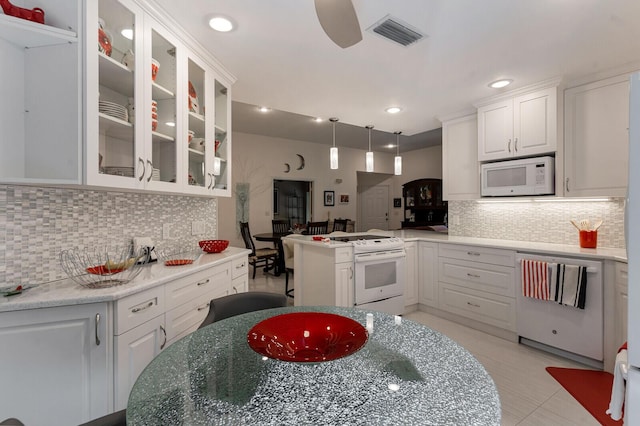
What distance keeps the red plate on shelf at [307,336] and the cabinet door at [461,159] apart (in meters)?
2.92

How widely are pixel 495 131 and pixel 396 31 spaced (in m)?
1.83

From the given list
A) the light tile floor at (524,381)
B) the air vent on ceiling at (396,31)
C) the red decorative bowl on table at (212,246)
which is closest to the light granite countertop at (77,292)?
the red decorative bowl on table at (212,246)

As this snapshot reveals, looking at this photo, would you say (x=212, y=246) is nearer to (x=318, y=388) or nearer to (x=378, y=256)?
(x=378, y=256)

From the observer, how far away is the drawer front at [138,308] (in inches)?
49.4

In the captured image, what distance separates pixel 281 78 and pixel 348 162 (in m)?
5.20

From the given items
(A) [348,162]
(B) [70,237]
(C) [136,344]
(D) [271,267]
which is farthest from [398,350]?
Answer: (A) [348,162]

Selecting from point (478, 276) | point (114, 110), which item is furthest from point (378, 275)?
point (114, 110)

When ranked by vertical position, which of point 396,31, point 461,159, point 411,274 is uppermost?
point 396,31

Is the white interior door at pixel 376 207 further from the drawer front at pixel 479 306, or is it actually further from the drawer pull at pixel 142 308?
→ the drawer pull at pixel 142 308

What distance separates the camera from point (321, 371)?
74 centimetres

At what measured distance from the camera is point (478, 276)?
9.62 ft

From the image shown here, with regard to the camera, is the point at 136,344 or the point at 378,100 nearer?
the point at 136,344

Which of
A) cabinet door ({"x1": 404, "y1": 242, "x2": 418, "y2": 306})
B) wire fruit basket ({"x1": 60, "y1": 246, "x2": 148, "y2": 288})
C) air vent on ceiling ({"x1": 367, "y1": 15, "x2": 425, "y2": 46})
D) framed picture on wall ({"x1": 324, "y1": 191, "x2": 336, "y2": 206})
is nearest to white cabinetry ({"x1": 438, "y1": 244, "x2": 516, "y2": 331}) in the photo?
cabinet door ({"x1": 404, "y1": 242, "x2": 418, "y2": 306})

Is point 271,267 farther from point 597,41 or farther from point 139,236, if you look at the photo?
point 597,41
